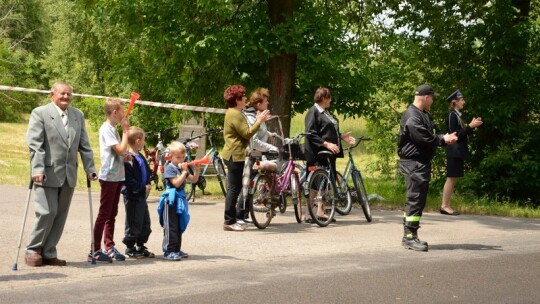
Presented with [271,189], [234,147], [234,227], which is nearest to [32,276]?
[234,227]

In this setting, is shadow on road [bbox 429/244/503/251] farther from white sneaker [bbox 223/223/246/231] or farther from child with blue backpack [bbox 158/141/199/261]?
child with blue backpack [bbox 158/141/199/261]

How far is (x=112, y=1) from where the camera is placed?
1764 cm

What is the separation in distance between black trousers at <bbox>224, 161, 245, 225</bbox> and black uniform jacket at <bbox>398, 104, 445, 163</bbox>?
223 cm

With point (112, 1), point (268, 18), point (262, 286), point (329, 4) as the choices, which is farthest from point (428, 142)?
point (329, 4)

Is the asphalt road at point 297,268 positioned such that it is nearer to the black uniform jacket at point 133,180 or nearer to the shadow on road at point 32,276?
the shadow on road at point 32,276

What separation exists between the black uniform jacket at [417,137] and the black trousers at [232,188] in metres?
2.23

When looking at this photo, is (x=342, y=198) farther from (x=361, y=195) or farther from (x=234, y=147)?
(x=234, y=147)

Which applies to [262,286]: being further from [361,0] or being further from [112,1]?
[361,0]

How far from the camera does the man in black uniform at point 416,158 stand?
1107 cm

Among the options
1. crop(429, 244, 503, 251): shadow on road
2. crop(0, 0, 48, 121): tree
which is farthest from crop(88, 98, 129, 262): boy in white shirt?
crop(0, 0, 48, 121): tree

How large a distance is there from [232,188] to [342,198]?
218 centimetres

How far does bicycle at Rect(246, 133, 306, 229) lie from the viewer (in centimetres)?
1262

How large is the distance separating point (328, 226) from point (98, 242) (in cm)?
415

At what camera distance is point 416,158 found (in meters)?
11.2
